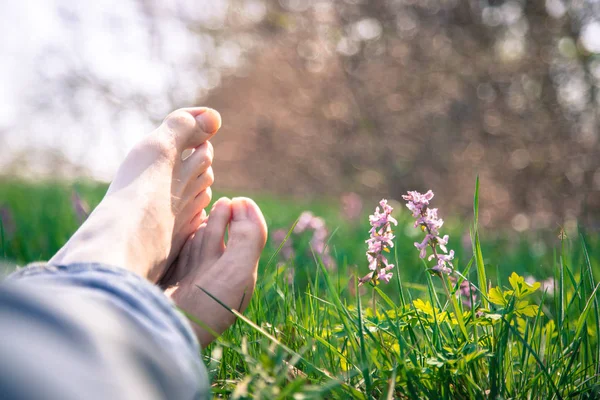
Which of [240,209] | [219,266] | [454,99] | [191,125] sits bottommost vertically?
[219,266]

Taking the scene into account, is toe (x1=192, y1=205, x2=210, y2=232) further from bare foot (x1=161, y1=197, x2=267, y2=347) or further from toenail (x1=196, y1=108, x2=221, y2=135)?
toenail (x1=196, y1=108, x2=221, y2=135)

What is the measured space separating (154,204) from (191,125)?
1.38ft

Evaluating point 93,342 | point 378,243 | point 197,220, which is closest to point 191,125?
point 197,220

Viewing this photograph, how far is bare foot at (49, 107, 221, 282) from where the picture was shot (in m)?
1.15

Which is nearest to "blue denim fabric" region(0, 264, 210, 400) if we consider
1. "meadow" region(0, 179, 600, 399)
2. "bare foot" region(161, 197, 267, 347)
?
"meadow" region(0, 179, 600, 399)

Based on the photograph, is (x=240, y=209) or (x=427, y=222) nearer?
(x=427, y=222)

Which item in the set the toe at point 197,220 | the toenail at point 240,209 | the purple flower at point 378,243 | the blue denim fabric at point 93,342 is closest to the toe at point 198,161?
the toe at point 197,220

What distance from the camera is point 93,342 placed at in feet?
2.08

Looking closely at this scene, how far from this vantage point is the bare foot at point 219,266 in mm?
1293

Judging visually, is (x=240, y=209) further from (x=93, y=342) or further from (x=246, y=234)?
(x=93, y=342)

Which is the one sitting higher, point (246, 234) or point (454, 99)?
point (454, 99)

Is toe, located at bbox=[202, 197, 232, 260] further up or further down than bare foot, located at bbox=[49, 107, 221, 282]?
further down

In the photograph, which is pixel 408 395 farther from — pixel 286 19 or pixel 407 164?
pixel 286 19

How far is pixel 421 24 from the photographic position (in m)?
5.49
